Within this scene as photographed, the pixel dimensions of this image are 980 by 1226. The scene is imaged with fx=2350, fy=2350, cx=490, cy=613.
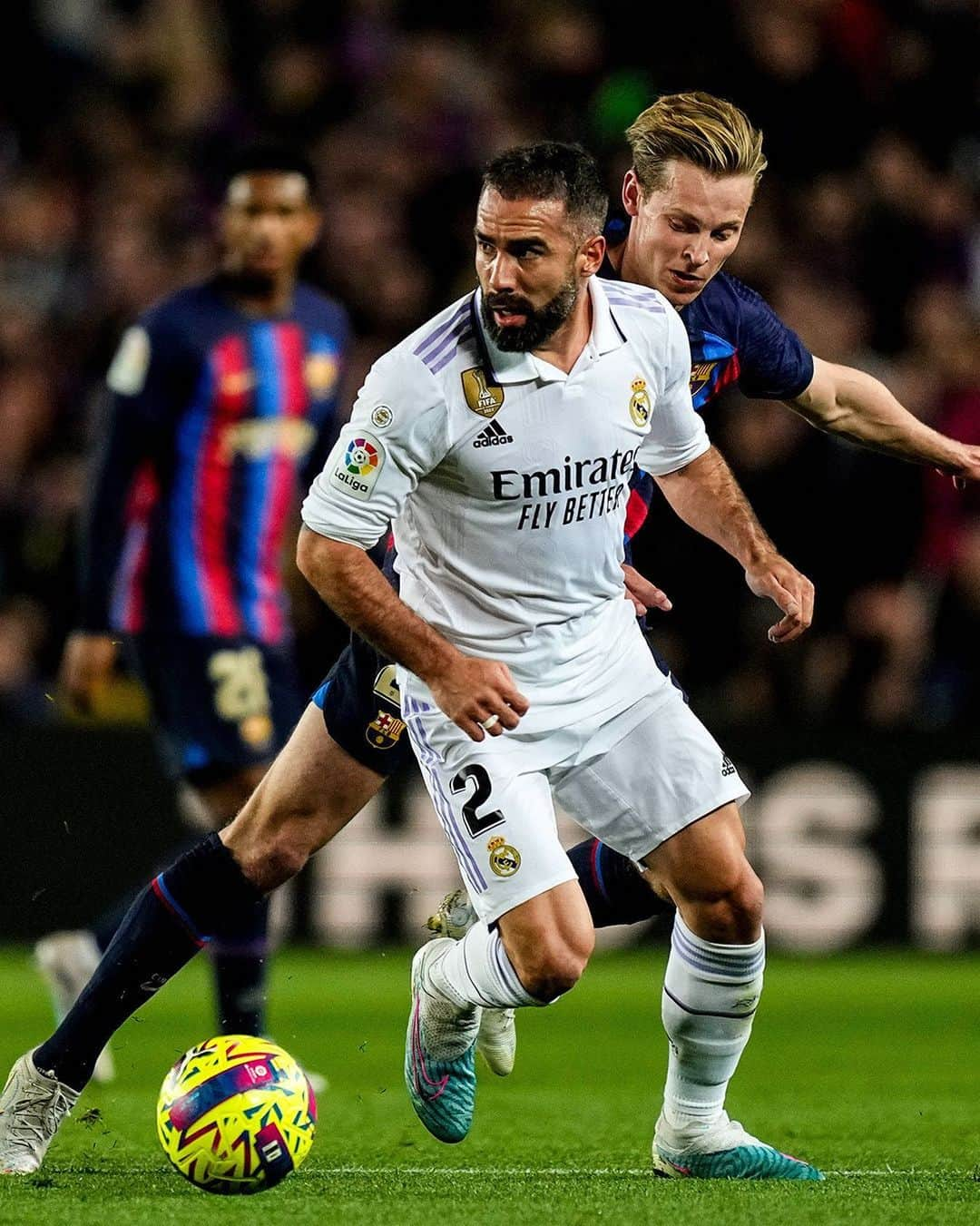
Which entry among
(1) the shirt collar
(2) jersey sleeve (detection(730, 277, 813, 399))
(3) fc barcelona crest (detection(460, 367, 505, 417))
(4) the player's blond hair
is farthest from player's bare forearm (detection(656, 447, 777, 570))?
(3) fc barcelona crest (detection(460, 367, 505, 417))

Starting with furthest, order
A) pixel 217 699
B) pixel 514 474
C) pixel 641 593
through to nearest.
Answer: pixel 217 699 → pixel 641 593 → pixel 514 474

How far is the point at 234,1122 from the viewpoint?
4730 mm

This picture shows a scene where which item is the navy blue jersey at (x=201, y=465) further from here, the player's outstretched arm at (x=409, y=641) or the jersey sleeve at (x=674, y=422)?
the player's outstretched arm at (x=409, y=641)

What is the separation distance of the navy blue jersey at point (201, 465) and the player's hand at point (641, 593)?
169 centimetres

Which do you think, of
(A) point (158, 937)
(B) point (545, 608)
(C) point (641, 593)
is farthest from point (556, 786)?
(A) point (158, 937)

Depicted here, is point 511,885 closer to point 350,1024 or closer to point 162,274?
point 350,1024

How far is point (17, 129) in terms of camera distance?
13.4m

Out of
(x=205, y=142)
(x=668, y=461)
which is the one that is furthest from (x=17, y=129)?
(x=668, y=461)

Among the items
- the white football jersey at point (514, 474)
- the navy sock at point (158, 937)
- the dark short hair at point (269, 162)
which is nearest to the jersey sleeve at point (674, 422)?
the white football jersey at point (514, 474)

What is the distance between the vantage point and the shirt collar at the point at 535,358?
4.80 meters

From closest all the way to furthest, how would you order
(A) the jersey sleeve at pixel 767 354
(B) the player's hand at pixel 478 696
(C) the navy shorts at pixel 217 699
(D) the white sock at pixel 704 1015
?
(B) the player's hand at pixel 478 696 < (D) the white sock at pixel 704 1015 < (A) the jersey sleeve at pixel 767 354 < (C) the navy shorts at pixel 217 699

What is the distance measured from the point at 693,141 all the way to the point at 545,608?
114 cm

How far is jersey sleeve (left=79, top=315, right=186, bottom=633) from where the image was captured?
22.5ft

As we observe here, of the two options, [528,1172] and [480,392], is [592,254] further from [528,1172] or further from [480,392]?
[528,1172]
